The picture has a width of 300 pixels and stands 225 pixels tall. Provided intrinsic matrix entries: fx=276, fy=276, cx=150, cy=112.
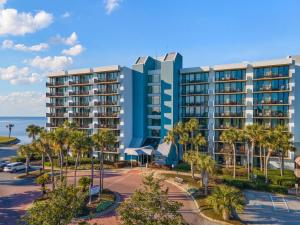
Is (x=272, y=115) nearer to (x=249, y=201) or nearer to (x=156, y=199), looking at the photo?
→ (x=249, y=201)

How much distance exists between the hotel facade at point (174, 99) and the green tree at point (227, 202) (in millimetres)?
29027

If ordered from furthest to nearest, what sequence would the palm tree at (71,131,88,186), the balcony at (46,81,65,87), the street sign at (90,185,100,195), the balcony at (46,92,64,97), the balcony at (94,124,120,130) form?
the balcony at (46,81,65,87) → the balcony at (46,92,64,97) → the balcony at (94,124,120,130) → the palm tree at (71,131,88,186) → the street sign at (90,185,100,195)

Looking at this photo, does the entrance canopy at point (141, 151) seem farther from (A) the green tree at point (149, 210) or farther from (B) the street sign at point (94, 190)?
(A) the green tree at point (149, 210)

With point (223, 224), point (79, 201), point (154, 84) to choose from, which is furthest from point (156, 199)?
point (154, 84)

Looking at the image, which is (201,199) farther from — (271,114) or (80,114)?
(80,114)

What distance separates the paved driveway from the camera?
3138 cm

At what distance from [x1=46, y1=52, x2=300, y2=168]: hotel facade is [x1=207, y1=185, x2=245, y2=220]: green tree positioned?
2903cm

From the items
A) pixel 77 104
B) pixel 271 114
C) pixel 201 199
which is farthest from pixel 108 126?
pixel 271 114

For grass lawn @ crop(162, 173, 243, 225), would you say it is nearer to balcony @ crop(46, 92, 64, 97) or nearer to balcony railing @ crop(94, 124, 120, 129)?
balcony railing @ crop(94, 124, 120, 129)

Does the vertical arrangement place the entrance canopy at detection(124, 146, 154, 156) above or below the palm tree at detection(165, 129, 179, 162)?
below

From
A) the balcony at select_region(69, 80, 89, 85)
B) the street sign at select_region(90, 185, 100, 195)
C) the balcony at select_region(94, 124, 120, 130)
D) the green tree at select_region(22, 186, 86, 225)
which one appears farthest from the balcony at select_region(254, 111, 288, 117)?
the green tree at select_region(22, 186, 86, 225)

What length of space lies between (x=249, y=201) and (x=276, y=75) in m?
29.9

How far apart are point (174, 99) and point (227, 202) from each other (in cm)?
3768

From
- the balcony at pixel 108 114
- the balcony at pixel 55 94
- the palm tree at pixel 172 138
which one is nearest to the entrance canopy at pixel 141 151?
the palm tree at pixel 172 138
